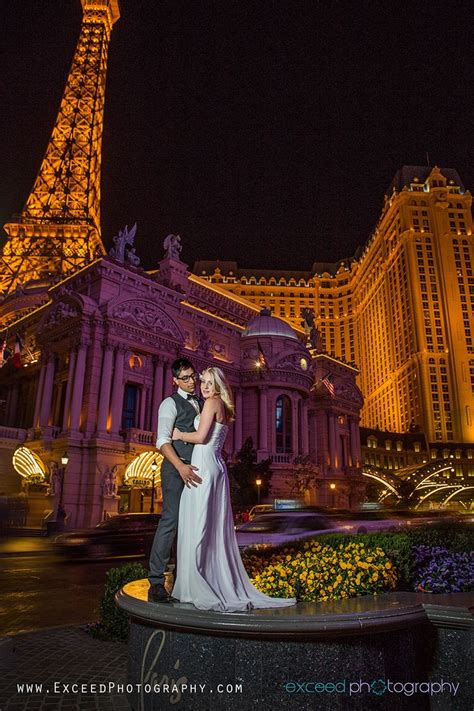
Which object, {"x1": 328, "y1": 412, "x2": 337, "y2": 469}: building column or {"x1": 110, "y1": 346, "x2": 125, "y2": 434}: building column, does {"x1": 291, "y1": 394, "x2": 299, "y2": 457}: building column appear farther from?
{"x1": 110, "y1": 346, "x2": 125, "y2": 434}: building column

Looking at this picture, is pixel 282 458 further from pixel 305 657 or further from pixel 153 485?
pixel 305 657

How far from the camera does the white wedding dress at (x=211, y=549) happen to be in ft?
15.1

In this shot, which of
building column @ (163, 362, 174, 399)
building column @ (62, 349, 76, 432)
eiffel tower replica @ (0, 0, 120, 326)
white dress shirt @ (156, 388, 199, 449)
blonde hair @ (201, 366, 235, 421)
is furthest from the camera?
eiffel tower replica @ (0, 0, 120, 326)

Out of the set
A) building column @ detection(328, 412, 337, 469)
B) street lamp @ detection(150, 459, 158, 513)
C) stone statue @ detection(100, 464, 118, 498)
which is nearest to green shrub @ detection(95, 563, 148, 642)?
stone statue @ detection(100, 464, 118, 498)

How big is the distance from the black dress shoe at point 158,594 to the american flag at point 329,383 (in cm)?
5160

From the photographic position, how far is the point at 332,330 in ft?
469

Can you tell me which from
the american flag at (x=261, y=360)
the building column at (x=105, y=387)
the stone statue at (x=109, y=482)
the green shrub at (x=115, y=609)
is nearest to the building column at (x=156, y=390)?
the building column at (x=105, y=387)

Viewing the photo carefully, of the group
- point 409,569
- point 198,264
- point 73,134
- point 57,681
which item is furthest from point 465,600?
point 198,264

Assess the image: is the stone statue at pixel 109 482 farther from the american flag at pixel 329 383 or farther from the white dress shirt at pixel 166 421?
the american flag at pixel 329 383

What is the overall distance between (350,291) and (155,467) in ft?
398

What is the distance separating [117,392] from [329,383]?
2892cm

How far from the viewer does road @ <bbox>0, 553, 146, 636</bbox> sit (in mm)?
8461

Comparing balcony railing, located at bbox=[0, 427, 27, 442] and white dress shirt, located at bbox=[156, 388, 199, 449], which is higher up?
balcony railing, located at bbox=[0, 427, 27, 442]

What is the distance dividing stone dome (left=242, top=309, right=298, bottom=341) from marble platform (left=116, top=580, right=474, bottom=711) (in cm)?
4607
